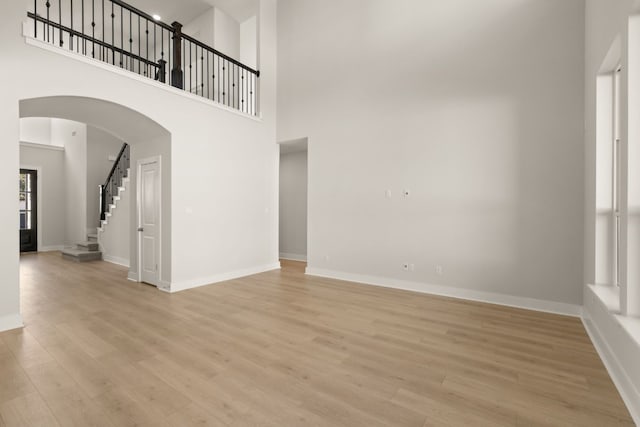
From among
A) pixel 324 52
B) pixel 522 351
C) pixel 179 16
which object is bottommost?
pixel 522 351

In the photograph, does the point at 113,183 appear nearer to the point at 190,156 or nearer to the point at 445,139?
the point at 190,156

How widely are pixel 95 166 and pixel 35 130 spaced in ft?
9.44

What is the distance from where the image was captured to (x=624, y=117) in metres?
2.26

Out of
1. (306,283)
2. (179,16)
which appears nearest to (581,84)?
(306,283)

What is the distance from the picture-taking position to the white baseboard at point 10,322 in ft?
10.6

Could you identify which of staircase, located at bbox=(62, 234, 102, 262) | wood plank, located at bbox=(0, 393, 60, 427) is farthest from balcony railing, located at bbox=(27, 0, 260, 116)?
wood plank, located at bbox=(0, 393, 60, 427)

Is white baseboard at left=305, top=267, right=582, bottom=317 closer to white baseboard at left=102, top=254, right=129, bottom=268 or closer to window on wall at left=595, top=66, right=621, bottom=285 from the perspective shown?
window on wall at left=595, top=66, right=621, bottom=285

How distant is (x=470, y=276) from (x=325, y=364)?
9.69ft

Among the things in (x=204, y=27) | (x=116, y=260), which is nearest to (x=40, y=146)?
(x=116, y=260)

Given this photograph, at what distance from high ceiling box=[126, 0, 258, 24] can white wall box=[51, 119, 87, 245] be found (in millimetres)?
3951

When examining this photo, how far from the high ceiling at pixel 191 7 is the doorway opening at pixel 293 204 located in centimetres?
357

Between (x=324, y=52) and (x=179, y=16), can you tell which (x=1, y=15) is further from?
(x=179, y=16)

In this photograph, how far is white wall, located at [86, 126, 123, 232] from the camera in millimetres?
8906

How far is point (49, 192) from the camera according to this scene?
934 cm
